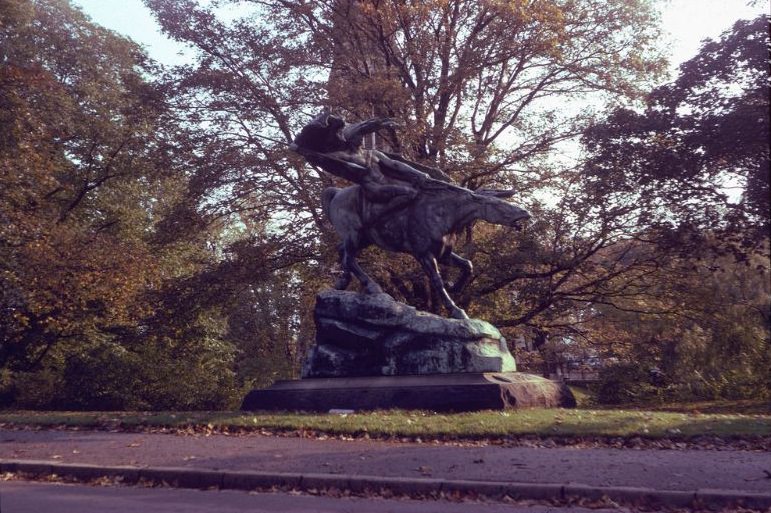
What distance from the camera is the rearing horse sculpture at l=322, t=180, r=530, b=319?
1244 centimetres

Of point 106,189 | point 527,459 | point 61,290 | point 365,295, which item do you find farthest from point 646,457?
point 106,189

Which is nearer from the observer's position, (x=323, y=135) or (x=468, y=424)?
(x=468, y=424)

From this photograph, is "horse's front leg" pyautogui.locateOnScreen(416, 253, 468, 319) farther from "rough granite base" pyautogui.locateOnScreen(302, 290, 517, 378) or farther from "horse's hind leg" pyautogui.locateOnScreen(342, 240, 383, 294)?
"horse's hind leg" pyautogui.locateOnScreen(342, 240, 383, 294)

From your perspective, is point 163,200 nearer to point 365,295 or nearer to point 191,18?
point 191,18

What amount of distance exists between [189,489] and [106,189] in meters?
23.4

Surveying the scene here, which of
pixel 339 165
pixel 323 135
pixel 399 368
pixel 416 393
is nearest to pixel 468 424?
pixel 416 393

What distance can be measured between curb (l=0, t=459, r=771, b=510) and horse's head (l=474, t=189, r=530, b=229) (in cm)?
682

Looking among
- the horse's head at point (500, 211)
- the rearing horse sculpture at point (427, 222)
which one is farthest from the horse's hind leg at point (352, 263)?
the horse's head at point (500, 211)

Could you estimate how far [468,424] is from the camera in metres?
9.09

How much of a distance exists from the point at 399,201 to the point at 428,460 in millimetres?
6276

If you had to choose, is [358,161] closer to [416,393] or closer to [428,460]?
[416,393]

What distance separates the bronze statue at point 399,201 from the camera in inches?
491

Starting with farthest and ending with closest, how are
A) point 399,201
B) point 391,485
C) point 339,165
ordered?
point 399,201, point 339,165, point 391,485

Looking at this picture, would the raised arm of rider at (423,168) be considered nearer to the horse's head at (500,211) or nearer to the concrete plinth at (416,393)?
the horse's head at (500,211)
